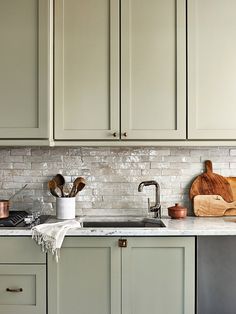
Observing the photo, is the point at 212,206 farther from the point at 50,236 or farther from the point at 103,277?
the point at 50,236

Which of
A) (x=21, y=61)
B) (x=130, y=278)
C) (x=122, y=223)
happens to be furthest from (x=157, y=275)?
(x=21, y=61)

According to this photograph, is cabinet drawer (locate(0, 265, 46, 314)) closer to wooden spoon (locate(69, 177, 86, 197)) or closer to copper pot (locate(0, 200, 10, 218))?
copper pot (locate(0, 200, 10, 218))

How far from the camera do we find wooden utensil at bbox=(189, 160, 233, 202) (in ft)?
8.59

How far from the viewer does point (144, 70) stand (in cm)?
234

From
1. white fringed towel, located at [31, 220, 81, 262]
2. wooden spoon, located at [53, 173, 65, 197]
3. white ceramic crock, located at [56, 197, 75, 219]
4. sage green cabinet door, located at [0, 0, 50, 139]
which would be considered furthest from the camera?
wooden spoon, located at [53, 173, 65, 197]

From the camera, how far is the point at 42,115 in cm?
228

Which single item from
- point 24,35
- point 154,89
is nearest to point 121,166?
point 154,89

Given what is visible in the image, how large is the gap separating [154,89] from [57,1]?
837 millimetres

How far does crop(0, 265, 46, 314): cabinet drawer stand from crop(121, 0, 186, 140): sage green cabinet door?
0.99m

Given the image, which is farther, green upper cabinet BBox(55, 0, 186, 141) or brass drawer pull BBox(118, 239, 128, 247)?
green upper cabinet BBox(55, 0, 186, 141)

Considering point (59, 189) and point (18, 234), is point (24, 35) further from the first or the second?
point (18, 234)

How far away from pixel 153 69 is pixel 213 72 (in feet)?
1.25

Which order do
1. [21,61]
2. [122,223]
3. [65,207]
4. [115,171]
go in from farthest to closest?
[115,171], [122,223], [65,207], [21,61]

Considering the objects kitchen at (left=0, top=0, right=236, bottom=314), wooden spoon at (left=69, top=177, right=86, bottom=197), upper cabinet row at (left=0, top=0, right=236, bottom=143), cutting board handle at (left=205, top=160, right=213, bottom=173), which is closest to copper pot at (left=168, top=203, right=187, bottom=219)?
kitchen at (left=0, top=0, right=236, bottom=314)
